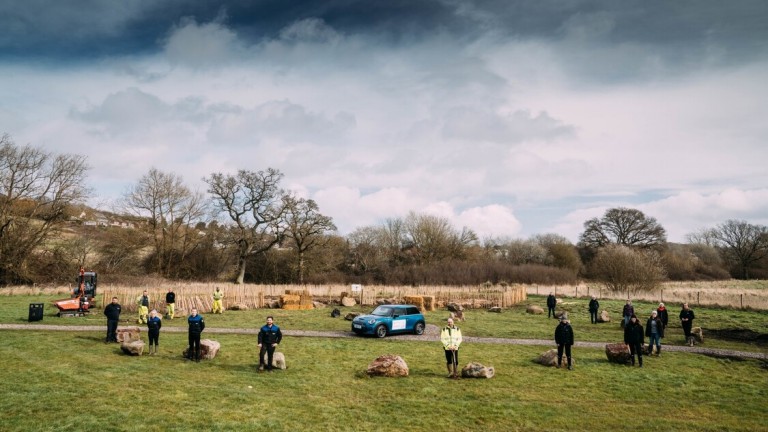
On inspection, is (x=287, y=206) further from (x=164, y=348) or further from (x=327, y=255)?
(x=164, y=348)

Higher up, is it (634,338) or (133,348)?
(634,338)

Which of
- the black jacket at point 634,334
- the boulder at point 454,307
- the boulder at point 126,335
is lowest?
the boulder at point 454,307

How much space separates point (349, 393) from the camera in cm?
1344

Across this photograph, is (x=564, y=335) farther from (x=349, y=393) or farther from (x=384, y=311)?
(x=384, y=311)

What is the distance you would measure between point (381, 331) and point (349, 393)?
1047 cm

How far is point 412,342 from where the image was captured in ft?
73.8

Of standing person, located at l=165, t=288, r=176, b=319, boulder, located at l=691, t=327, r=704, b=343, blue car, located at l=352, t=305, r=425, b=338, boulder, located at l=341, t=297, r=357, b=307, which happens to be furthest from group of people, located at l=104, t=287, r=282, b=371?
boulder, located at l=341, t=297, r=357, b=307

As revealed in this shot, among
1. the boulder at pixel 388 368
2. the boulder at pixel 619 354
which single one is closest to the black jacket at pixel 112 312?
the boulder at pixel 388 368

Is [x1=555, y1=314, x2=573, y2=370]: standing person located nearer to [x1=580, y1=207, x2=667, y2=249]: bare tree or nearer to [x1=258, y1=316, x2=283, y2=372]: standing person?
[x1=258, y1=316, x2=283, y2=372]: standing person

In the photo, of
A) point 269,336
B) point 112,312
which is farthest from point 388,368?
point 112,312

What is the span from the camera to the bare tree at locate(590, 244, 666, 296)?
49.3m

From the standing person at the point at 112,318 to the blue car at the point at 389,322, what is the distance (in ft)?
34.6

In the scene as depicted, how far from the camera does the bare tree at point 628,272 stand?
4931 cm

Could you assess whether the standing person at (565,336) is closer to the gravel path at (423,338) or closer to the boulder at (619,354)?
the boulder at (619,354)
